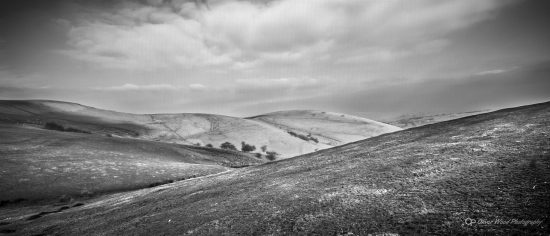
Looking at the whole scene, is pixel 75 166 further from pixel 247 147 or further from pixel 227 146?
pixel 247 147

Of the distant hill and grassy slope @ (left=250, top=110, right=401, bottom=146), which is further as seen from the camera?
grassy slope @ (left=250, top=110, right=401, bottom=146)

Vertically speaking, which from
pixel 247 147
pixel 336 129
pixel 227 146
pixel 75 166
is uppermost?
pixel 75 166

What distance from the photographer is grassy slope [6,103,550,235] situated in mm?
8945

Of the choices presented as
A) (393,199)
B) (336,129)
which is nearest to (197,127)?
(336,129)

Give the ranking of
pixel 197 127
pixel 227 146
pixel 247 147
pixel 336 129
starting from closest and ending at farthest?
pixel 227 146 < pixel 247 147 < pixel 197 127 < pixel 336 129

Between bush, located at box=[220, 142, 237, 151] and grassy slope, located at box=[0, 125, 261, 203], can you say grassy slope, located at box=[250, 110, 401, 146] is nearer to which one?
bush, located at box=[220, 142, 237, 151]

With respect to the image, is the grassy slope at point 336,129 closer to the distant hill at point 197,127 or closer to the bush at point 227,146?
the distant hill at point 197,127

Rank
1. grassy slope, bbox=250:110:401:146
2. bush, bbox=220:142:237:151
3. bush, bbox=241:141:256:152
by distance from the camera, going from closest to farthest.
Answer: bush, bbox=220:142:237:151 < bush, bbox=241:141:256:152 < grassy slope, bbox=250:110:401:146

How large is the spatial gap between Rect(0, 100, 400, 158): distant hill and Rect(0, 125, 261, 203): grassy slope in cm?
4866

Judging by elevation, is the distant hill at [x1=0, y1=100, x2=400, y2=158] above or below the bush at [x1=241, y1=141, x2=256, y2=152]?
above

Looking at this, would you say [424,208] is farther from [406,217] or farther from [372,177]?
[372,177]

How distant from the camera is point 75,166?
43594 millimetres

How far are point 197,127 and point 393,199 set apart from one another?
149 metres

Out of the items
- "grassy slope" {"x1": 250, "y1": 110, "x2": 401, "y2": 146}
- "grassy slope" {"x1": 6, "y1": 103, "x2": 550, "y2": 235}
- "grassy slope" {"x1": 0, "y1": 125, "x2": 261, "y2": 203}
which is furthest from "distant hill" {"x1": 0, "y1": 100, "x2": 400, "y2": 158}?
"grassy slope" {"x1": 6, "y1": 103, "x2": 550, "y2": 235}
